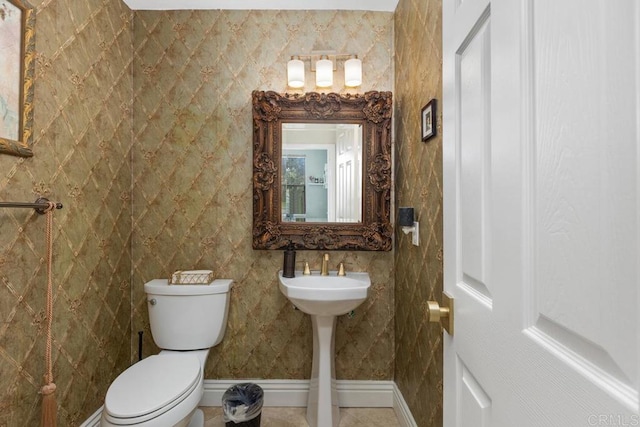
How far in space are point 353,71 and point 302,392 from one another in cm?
203

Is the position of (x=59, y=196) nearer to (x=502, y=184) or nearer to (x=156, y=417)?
(x=156, y=417)

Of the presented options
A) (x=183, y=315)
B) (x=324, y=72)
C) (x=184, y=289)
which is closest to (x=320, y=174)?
(x=324, y=72)

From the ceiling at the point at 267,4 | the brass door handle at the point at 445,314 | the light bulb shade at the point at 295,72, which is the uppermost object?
the ceiling at the point at 267,4

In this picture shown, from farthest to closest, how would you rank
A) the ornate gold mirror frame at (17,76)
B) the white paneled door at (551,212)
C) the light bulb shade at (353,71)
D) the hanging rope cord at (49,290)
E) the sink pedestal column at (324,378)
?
the light bulb shade at (353,71), the sink pedestal column at (324,378), the hanging rope cord at (49,290), the ornate gold mirror frame at (17,76), the white paneled door at (551,212)

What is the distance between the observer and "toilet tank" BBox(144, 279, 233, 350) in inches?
79.4

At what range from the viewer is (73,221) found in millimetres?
1700

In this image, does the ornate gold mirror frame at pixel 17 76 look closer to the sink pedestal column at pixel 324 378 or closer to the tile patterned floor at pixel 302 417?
the sink pedestal column at pixel 324 378

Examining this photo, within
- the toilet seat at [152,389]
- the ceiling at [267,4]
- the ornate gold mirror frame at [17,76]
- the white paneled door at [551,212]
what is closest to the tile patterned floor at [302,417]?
the toilet seat at [152,389]

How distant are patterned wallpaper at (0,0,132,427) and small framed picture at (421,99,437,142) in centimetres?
166

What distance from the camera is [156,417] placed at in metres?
1.34

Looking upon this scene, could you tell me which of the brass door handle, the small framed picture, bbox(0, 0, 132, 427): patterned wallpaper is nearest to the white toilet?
bbox(0, 0, 132, 427): patterned wallpaper

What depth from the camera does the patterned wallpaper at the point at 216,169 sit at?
2.23 metres

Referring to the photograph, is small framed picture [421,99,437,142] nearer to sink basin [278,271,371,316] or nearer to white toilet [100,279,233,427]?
sink basin [278,271,371,316]

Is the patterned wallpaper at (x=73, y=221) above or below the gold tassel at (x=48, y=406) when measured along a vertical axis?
above
